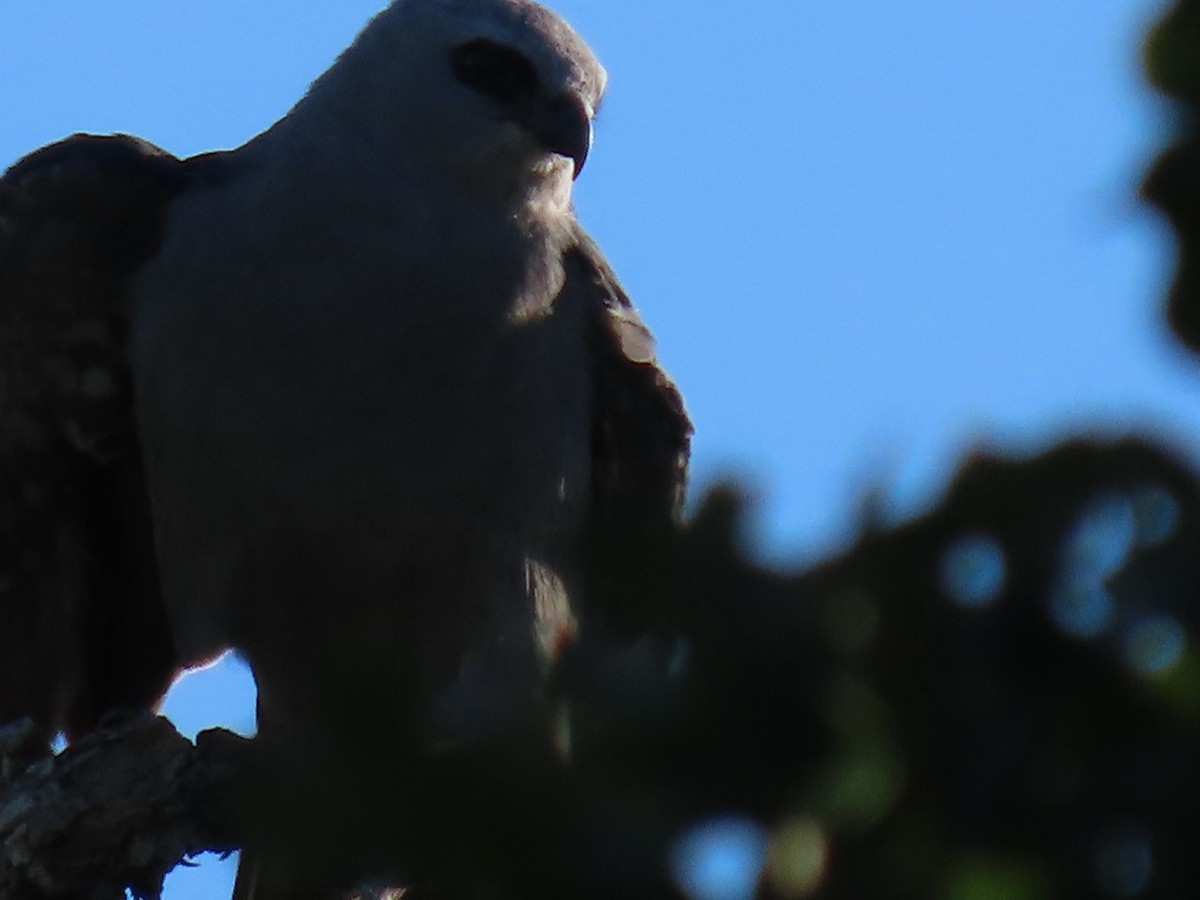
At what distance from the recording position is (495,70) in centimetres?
655

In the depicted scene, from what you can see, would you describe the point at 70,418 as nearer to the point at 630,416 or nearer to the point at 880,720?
the point at 630,416

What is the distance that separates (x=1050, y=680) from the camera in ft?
5.60

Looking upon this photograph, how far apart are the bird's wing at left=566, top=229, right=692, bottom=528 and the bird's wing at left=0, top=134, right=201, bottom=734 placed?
54.5 inches

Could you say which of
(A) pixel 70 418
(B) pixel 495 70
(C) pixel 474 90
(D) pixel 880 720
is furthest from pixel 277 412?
(D) pixel 880 720

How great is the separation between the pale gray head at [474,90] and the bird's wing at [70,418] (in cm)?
72

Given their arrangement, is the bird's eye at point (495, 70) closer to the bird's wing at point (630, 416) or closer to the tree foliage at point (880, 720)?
the bird's wing at point (630, 416)

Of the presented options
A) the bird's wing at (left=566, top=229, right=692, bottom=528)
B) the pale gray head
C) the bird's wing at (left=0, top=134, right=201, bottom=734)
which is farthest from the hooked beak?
the bird's wing at (left=0, top=134, right=201, bottom=734)

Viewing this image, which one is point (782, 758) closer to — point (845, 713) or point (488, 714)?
point (845, 713)

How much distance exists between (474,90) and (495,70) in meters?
0.12

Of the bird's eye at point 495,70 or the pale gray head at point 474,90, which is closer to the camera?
the pale gray head at point 474,90

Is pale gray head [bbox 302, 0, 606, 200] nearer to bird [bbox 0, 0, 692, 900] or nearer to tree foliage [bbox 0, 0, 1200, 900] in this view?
bird [bbox 0, 0, 692, 900]

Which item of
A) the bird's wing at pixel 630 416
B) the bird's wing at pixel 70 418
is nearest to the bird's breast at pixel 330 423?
the bird's wing at pixel 70 418

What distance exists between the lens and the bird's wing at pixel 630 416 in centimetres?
640

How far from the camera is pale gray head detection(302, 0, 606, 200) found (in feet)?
20.9
